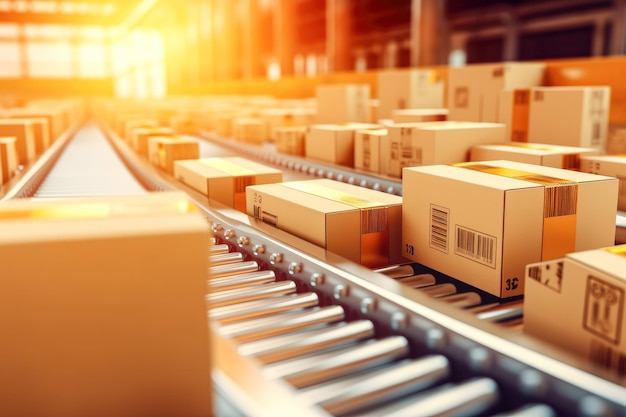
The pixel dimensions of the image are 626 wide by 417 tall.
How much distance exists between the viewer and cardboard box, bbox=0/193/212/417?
889 millimetres

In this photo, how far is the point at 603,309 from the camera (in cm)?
125

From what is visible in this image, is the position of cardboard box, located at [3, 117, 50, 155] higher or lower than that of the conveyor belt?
higher

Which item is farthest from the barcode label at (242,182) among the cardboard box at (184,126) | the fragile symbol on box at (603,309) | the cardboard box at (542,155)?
the cardboard box at (184,126)

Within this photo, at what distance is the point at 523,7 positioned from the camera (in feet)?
38.1

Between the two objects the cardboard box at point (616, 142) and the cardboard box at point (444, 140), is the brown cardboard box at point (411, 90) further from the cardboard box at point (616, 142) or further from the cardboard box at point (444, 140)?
the cardboard box at point (444, 140)

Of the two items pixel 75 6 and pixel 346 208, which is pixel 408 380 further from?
pixel 75 6

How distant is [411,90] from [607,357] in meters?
4.35

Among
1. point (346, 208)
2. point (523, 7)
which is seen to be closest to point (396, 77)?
point (346, 208)

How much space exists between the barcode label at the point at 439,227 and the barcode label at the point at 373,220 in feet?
0.60

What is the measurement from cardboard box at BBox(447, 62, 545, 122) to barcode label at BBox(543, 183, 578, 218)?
2.44 metres

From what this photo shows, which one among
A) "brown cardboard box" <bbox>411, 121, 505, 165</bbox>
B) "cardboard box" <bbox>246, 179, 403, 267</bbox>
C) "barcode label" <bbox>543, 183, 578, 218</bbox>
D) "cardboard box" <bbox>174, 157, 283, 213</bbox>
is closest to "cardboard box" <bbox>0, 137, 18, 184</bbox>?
"cardboard box" <bbox>174, 157, 283, 213</bbox>

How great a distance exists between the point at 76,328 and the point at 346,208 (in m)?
1.22

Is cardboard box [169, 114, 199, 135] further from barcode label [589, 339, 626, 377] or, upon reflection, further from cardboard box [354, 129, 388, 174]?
barcode label [589, 339, 626, 377]

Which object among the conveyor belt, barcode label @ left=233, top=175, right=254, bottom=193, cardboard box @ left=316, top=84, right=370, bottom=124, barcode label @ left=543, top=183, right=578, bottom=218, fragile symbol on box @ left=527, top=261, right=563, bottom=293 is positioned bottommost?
the conveyor belt
